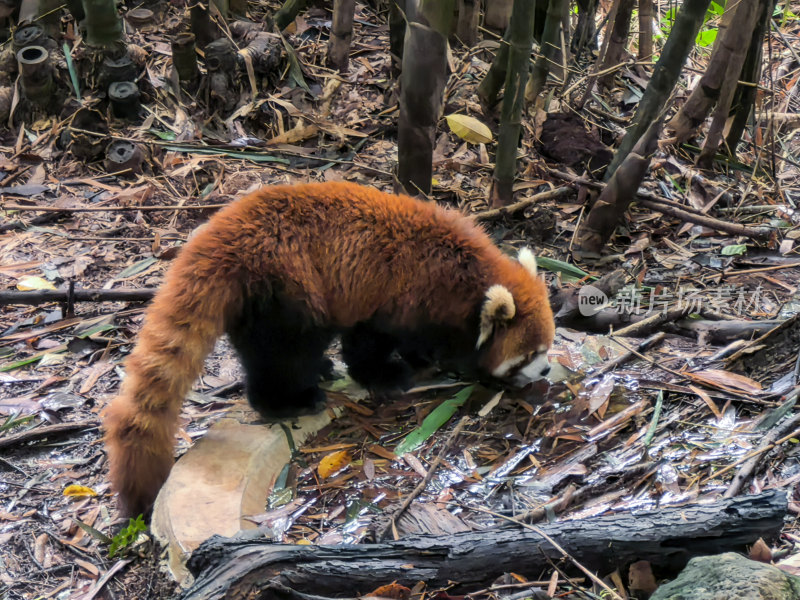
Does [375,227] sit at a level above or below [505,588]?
above

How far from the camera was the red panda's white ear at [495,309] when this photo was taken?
3.62 meters

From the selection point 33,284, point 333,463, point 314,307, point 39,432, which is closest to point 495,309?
point 314,307

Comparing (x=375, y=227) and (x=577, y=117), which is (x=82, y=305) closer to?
(x=375, y=227)

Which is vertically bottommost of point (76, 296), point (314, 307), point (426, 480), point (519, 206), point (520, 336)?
point (426, 480)

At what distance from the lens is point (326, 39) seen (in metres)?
7.16

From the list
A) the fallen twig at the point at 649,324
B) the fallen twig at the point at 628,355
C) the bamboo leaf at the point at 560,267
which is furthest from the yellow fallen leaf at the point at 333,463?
the bamboo leaf at the point at 560,267

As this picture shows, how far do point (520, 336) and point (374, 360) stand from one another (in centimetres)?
78

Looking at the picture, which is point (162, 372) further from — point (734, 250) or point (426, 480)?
point (734, 250)

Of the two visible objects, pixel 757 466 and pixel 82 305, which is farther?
pixel 82 305

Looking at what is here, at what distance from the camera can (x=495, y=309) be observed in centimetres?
366

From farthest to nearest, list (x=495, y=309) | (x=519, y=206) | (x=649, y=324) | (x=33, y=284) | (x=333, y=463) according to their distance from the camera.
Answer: (x=519, y=206) → (x=33, y=284) → (x=649, y=324) → (x=495, y=309) → (x=333, y=463)

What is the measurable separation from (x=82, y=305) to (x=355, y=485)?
249cm

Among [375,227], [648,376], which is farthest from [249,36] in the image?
[648,376]

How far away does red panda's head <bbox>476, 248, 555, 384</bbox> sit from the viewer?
3.80 meters
